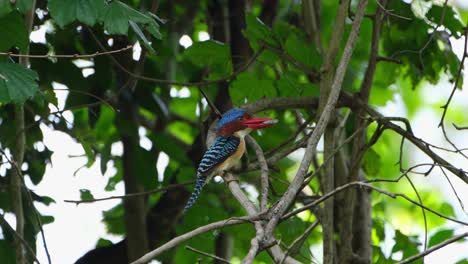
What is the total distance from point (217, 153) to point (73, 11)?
160cm

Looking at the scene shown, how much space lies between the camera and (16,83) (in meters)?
3.22

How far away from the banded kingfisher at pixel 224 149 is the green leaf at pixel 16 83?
4.40 feet

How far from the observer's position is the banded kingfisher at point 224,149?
4484 millimetres

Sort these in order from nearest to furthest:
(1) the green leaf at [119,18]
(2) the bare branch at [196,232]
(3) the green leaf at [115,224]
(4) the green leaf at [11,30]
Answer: (2) the bare branch at [196,232] < (1) the green leaf at [119,18] < (4) the green leaf at [11,30] < (3) the green leaf at [115,224]

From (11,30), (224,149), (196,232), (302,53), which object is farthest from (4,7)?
(302,53)

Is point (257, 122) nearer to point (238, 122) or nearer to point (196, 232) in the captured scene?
point (238, 122)

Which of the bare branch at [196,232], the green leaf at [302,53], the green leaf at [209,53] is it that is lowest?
the bare branch at [196,232]

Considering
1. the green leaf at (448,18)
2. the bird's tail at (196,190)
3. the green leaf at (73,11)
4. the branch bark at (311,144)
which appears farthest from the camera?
the green leaf at (448,18)

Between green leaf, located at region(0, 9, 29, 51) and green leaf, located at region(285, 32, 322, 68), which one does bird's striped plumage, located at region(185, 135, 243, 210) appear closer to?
green leaf, located at region(285, 32, 322, 68)

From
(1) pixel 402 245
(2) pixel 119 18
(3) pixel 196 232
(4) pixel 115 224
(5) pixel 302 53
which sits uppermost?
(5) pixel 302 53

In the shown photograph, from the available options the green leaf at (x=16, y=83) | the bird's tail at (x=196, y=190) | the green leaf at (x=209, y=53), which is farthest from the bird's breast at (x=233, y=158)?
the green leaf at (x=16, y=83)

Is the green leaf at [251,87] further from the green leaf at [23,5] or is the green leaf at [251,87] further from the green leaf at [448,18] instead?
the green leaf at [23,5]

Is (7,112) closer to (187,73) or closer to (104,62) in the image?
(104,62)

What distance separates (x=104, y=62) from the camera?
4.77 m
